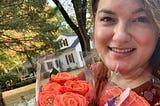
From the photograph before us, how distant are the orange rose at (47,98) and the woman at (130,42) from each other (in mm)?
173

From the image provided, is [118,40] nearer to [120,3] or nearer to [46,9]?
[120,3]

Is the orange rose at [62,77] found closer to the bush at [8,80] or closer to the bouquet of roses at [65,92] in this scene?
the bouquet of roses at [65,92]

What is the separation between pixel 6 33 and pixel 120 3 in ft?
54.6

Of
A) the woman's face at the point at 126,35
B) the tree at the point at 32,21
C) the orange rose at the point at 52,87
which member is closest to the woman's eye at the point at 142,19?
the woman's face at the point at 126,35

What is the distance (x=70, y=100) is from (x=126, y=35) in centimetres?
34

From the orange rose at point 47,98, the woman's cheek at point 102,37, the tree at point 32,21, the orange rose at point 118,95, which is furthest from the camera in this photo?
the tree at point 32,21

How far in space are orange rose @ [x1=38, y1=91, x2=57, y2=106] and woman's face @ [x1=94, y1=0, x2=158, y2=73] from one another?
283 mm

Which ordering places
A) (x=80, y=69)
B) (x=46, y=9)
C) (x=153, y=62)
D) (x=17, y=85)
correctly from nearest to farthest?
(x=80, y=69) → (x=153, y=62) → (x=46, y=9) → (x=17, y=85)

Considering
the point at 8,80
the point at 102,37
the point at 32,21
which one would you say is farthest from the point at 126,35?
the point at 8,80

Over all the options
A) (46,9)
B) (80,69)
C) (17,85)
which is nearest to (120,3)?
(80,69)

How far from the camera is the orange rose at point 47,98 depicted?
148 centimetres

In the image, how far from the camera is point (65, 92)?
1483 mm

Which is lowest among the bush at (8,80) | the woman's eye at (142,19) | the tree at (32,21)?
the bush at (8,80)

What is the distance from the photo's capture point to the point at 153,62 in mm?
1757
